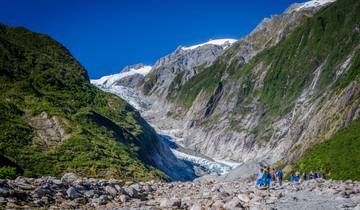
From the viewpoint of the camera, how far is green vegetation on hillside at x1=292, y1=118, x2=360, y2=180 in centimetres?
6359

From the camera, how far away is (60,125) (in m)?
59.1

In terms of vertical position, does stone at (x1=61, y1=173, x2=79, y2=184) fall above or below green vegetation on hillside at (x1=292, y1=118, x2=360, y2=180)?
below

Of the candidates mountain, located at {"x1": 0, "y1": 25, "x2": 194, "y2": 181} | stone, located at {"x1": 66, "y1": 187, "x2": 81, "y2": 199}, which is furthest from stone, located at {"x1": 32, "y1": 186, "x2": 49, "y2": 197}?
mountain, located at {"x1": 0, "y1": 25, "x2": 194, "y2": 181}

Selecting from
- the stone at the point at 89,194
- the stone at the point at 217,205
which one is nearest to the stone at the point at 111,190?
the stone at the point at 89,194

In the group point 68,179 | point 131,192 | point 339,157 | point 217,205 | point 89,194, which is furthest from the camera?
point 339,157

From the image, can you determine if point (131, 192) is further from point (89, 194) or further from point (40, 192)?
point (40, 192)

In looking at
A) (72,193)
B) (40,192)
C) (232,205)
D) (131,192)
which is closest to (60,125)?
(131,192)

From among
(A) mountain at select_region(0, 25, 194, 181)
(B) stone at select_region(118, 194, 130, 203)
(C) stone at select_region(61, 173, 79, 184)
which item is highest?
(A) mountain at select_region(0, 25, 194, 181)

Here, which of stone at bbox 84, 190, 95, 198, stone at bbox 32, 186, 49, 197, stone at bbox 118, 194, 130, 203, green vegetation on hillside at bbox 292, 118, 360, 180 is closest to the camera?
stone at bbox 32, 186, 49, 197

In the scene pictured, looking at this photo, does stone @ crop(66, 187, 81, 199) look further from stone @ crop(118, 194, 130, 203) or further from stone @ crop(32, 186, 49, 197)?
stone @ crop(118, 194, 130, 203)

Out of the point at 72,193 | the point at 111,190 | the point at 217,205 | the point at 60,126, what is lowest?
the point at 72,193

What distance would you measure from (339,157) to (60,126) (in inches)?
1766

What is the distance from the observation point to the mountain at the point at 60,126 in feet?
161

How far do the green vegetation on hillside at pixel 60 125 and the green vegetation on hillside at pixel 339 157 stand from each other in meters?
26.7
